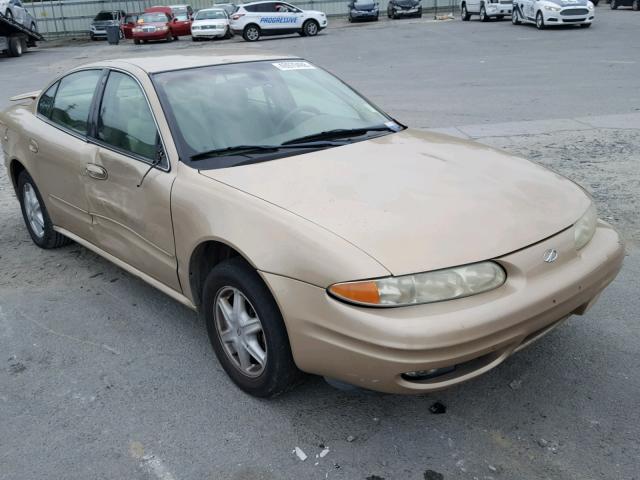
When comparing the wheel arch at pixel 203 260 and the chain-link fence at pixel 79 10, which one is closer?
the wheel arch at pixel 203 260

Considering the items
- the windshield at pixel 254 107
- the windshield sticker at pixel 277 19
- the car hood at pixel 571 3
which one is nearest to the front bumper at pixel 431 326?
the windshield at pixel 254 107

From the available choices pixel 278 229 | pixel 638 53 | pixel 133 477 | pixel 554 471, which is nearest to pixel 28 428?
pixel 133 477

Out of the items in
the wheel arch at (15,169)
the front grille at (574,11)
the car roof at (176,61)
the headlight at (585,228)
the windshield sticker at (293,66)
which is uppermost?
the car roof at (176,61)

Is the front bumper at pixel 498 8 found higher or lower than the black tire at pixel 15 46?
higher

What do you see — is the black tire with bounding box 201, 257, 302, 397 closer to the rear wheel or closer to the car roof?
the car roof

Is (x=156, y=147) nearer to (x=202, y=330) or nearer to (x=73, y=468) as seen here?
(x=202, y=330)

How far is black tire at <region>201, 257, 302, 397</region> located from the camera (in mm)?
2859

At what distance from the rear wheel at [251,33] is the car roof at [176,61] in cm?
2548

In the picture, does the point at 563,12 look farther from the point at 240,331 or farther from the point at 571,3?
the point at 240,331

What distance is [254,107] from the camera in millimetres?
3795

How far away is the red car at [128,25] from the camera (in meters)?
34.8

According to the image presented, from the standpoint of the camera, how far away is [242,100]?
3822 millimetres

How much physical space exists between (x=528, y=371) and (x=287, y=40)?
26737 mm

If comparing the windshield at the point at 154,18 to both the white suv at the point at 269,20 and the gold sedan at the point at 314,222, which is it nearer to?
the white suv at the point at 269,20
